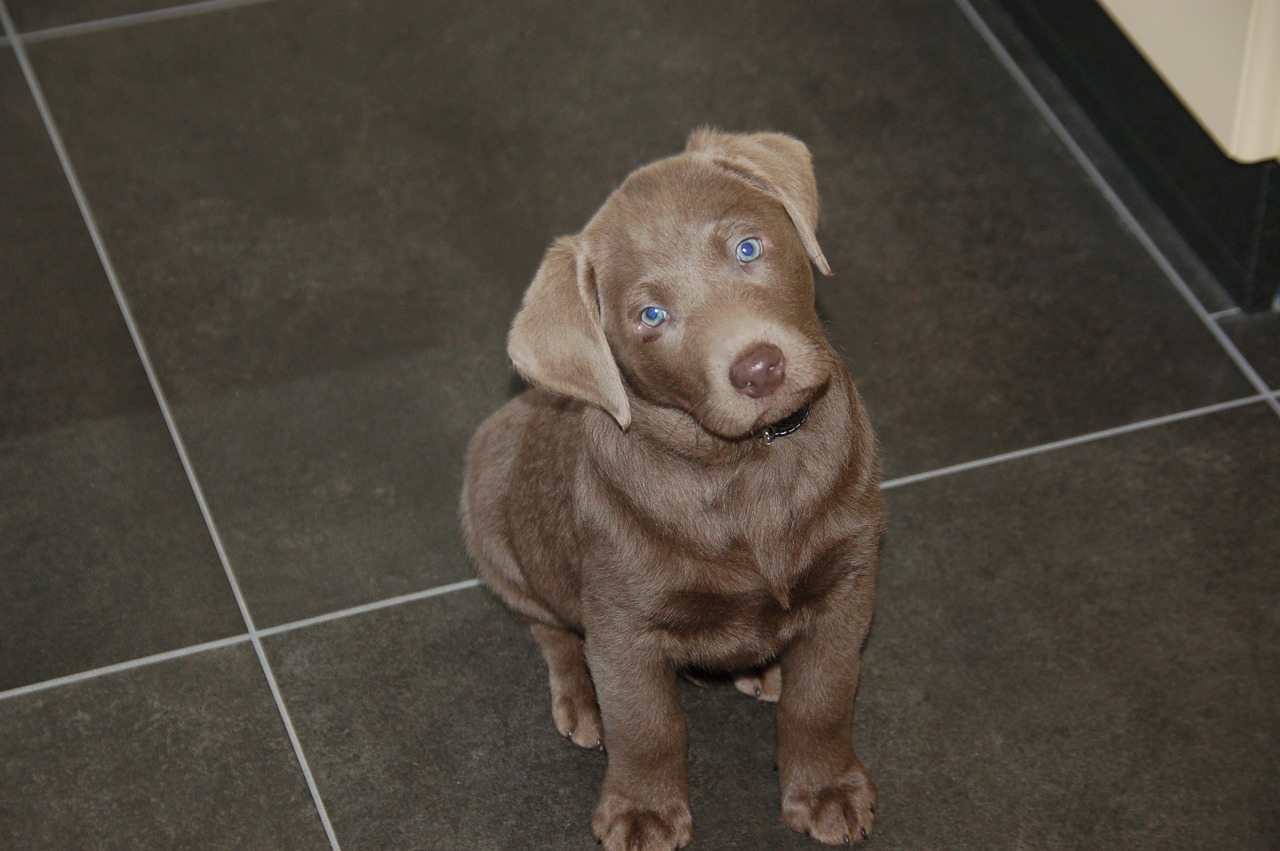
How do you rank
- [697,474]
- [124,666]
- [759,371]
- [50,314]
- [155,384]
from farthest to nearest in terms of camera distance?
1. [50,314]
2. [155,384]
3. [124,666]
4. [697,474]
5. [759,371]

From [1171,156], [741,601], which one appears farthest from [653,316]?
[1171,156]

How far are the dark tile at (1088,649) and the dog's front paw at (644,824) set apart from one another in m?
0.35

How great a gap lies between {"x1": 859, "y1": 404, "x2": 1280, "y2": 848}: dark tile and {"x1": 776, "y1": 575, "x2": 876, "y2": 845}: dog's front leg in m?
0.08

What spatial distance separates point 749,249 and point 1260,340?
5.50 feet

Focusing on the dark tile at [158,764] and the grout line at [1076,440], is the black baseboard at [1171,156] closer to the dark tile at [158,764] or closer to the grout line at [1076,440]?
the grout line at [1076,440]

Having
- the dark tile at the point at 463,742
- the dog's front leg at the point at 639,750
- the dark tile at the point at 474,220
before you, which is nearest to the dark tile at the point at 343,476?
the dark tile at the point at 474,220

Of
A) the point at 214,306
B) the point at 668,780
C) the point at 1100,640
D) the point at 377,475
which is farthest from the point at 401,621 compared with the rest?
the point at 1100,640

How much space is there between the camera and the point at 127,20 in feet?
14.0

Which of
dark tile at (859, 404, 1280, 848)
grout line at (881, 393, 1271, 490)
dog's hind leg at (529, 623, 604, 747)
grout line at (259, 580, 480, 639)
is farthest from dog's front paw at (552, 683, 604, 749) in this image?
grout line at (881, 393, 1271, 490)

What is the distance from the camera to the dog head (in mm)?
1983

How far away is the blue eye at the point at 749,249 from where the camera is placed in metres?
2.03

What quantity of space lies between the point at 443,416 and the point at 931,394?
3.51 ft

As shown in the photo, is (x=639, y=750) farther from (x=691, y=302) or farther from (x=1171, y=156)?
(x=1171, y=156)

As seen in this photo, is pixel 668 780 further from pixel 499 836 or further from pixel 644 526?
pixel 644 526
